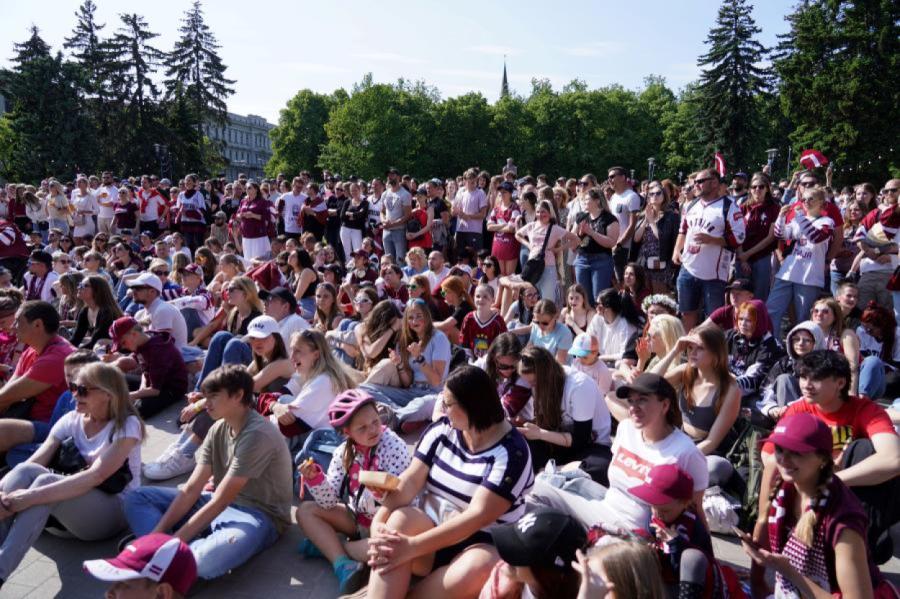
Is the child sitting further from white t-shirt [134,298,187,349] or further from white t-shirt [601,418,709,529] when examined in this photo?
white t-shirt [134,298,187,349]

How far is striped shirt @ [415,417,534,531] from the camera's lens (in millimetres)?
3162

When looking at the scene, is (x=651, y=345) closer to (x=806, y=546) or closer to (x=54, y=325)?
(x=806, y=546)

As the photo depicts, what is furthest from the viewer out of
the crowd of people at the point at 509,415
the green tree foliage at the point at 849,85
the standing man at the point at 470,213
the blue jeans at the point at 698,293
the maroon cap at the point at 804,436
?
the green tree foliage at the point at 849,85

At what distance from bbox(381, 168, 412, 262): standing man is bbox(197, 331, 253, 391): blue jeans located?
5951 millimetres

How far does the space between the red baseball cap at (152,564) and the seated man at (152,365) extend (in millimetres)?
4167

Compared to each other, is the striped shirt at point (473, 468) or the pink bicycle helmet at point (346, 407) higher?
the pink bicycle helmet at point (346, 407)

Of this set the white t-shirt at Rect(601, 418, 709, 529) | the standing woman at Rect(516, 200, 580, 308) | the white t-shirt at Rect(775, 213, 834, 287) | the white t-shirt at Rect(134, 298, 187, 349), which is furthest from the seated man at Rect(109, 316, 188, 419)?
the white t-shirt at Rect(775, 213, 834, 287)

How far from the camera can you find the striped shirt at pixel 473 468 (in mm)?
3162

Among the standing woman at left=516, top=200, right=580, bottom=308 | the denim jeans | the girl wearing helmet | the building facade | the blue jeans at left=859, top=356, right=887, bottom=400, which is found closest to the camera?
the girl wearing helmet

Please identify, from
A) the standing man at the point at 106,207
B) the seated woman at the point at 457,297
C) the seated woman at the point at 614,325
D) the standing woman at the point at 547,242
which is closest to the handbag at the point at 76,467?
the seated woman at the point at 457,297

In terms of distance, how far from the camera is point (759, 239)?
7.67 meters

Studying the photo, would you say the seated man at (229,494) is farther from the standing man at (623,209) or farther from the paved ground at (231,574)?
the standing man at (623,209)

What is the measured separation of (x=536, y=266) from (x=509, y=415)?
152 inches

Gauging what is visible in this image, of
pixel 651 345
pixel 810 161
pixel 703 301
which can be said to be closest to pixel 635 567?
pixel 651 345
